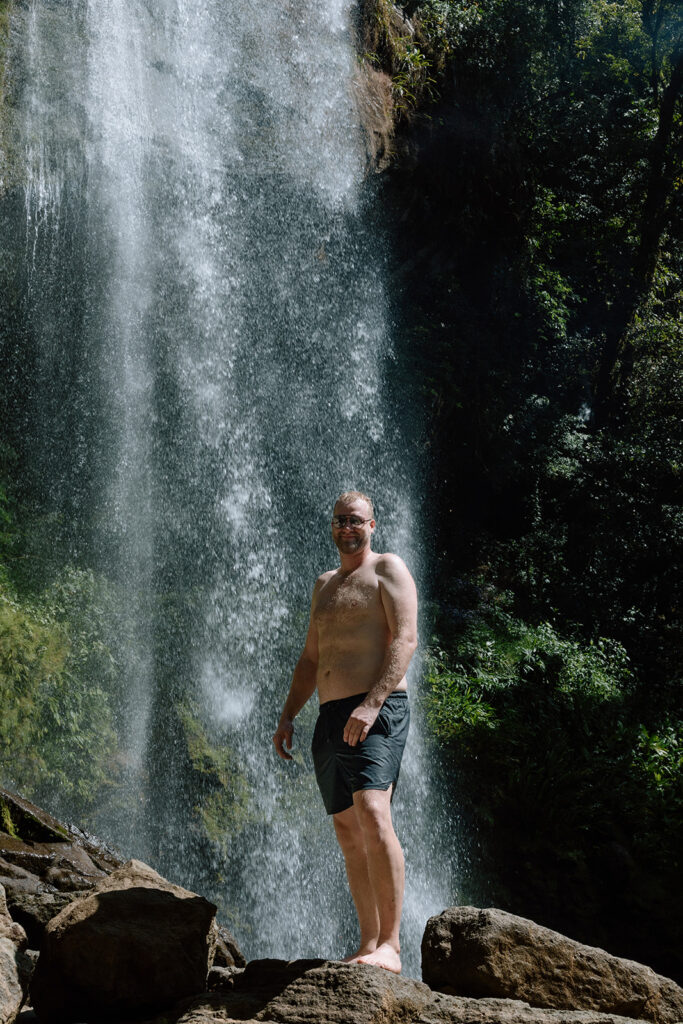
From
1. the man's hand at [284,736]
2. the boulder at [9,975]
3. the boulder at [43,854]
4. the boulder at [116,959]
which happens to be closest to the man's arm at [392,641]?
the man's hand at [284,736]

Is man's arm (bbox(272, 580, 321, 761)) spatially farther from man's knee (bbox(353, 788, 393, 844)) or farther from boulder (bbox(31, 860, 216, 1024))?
boulder (bbox(31, 860, 216, 1024))

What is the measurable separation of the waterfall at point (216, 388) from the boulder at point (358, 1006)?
15.3ft

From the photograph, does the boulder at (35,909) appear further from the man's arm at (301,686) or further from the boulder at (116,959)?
the man's arm at (301,686)

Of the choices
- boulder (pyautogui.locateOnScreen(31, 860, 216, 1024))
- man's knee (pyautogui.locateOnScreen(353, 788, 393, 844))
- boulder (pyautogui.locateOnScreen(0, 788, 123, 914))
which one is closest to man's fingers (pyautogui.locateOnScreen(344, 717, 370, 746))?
man's knee (pyautogui.locateOnScreen(353, 788, 393, 844))

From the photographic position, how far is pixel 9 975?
3152 mm

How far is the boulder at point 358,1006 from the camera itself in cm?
268

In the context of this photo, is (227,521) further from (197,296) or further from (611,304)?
(611,304)

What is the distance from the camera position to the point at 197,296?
10633 millimetres

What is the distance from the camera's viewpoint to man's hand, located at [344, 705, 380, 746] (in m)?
3.36

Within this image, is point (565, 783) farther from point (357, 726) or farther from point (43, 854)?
point (357, 726)

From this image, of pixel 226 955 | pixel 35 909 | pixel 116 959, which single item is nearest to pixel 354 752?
pixel 116 959

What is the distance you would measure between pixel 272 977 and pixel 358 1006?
567 mm

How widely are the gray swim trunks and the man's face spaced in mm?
574

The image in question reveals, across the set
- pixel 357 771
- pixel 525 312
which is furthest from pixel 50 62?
pixel 357 771
